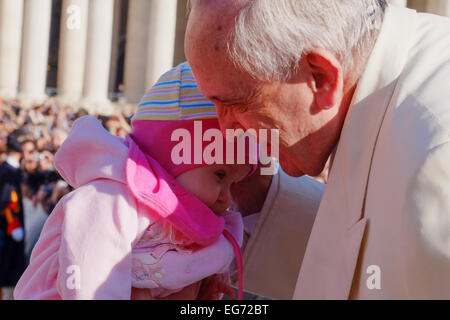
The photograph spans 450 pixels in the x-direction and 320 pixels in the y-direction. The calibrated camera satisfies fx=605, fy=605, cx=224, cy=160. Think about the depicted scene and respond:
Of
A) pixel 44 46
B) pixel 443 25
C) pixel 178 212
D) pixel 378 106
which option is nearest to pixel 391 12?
pixel 443 25

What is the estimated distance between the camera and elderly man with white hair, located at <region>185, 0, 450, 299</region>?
2.04m

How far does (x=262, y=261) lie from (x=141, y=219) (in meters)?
0.86

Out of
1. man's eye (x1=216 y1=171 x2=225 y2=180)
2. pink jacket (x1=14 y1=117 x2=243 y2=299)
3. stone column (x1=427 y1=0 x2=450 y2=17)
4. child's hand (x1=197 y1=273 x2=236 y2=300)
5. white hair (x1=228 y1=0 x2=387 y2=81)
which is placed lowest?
child's hand (x1=197 y1=273 x2=236 y2=300)

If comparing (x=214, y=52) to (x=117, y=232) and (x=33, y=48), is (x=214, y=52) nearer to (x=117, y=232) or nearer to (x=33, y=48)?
(x=117, y=232)

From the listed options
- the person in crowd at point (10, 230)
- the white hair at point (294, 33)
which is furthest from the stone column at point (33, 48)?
the white hair at point (294, 33)

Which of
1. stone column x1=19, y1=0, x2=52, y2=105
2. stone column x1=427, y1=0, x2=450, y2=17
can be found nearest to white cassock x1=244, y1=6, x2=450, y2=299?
stone column x1=427, y1=0, x2=450, y2=17

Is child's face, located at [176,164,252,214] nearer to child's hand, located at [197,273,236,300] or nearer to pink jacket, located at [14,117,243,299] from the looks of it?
pink jacket, located at [14,117,243,299]

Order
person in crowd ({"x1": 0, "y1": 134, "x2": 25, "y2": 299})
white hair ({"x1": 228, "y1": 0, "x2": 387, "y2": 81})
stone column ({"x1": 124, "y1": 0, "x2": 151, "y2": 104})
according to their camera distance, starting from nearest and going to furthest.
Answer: white hair ({"x1": 228, "y1": 0, "x2": 387, "y2": 81})
person in crowd ({"x1": 0, "y1": 134, "x2": 25, "y2": 299})
stone column ({"x1": 124, "y1": 0, "x2": 151, "y2": 104})

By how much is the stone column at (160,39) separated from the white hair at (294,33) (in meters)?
27.2

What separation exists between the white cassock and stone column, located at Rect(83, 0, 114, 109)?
27.8 metres

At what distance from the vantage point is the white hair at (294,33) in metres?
2.38

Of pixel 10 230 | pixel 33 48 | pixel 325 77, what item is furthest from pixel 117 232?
pixel 33 48
